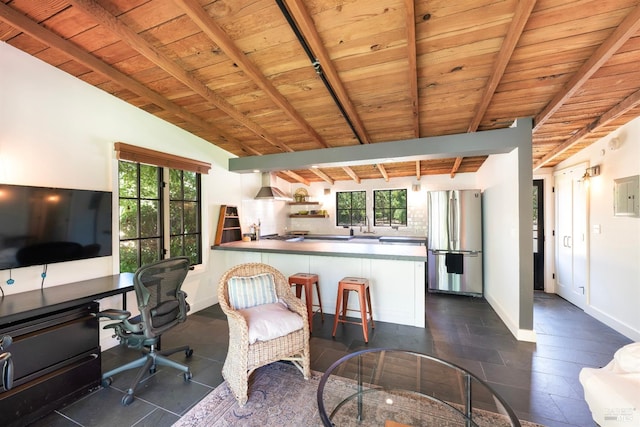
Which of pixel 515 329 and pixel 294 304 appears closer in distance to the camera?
pixel 294 304

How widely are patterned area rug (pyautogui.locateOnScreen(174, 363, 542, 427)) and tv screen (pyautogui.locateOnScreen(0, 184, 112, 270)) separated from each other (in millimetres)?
1764

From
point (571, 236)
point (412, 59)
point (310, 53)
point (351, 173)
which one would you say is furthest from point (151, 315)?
point (571, 236)

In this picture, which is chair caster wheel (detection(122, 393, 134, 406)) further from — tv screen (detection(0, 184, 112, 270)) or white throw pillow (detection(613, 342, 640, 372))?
white throw pillow (detection(613, 342, 640, 372))

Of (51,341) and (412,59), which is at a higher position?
(412,59)

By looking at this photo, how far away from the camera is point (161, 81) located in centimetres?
260

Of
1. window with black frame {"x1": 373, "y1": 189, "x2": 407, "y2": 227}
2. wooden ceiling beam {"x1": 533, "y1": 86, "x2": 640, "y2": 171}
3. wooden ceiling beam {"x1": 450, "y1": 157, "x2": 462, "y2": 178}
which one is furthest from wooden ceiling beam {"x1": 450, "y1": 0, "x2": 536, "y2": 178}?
window with black frame {"x1": 373, "y1": 189, "x2": 407, "y2": 227}

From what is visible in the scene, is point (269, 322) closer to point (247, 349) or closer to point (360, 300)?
point (247, 349)

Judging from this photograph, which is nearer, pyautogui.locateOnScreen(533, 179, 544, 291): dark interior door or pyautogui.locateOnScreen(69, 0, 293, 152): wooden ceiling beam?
pyautogui.locateOnScreen(69, 0, 293, 152): wooden ceiling beam

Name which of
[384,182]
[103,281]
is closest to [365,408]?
[103,281]

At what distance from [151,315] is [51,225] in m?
1.18

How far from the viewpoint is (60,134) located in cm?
236

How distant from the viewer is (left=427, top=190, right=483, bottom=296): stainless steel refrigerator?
4285 mm

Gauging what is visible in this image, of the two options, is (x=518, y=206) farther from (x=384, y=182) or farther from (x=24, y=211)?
(x=24, y=211)

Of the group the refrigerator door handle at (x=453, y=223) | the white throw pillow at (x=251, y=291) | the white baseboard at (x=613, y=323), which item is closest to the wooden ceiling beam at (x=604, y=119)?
the refrigerator door handle at (x=453, y=223)
